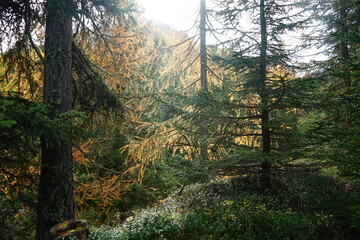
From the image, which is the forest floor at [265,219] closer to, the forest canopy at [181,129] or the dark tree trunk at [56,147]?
the forest canopy at [181,129]

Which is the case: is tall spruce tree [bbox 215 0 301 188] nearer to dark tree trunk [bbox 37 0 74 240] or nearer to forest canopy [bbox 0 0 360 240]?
forest canopy [bbox 0 0 360 240]

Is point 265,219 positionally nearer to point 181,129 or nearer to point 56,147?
point 181,129

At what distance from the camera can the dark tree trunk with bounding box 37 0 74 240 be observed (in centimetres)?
433

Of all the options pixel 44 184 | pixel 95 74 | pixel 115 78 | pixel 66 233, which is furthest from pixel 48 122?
pixel 115 78

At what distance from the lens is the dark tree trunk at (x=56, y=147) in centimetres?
433

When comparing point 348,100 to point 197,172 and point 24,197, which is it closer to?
point 197,172

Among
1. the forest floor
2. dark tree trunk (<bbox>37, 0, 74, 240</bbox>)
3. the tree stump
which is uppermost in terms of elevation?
dark tree trunk (<bbox>37, 0, 74, 240</bbox>)

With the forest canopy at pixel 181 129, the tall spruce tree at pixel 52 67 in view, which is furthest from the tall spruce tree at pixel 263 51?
the tall spruce tree at pixel 52 67

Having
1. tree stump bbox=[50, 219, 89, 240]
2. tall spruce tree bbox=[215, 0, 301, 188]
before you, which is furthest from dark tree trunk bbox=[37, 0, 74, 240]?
tall spruce tree bbox=[215, 0, 301, 188]

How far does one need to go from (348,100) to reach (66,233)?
6.72 metres

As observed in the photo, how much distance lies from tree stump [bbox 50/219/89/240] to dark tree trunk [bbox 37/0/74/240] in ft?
0.82

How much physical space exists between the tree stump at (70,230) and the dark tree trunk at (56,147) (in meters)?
0.25

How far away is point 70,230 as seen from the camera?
166 inches

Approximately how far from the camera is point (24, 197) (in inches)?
175
